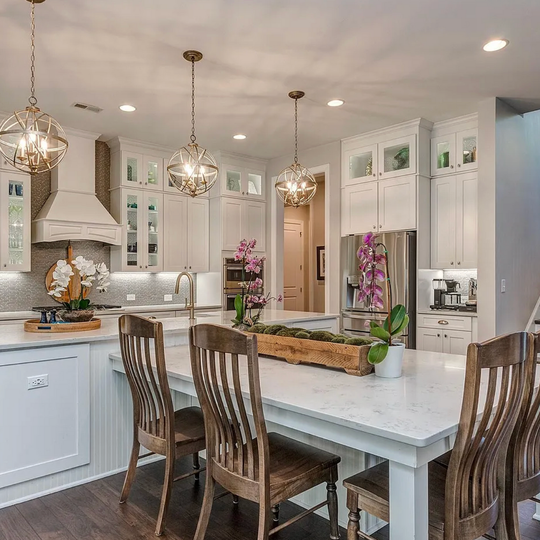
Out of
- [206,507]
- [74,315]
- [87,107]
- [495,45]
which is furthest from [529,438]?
[87,107]

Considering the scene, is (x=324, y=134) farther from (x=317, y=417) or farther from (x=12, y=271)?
(x=317, y=417)

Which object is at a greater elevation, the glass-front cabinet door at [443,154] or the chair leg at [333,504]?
the glass-front cabinet door at [443,154]

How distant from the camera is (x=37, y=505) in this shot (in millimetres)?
2551

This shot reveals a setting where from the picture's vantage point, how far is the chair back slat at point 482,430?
4.55 ft

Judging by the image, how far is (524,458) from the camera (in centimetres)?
176

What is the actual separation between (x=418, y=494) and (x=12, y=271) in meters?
4.71

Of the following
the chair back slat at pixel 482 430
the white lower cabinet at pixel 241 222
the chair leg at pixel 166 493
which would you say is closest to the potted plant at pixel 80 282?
the chair leg at pixel 166 493

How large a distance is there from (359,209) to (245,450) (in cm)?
399

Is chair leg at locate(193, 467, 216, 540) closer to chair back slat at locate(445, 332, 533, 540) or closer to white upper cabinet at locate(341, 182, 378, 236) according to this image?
chair back slat at locate(445, 332, 533, 540)

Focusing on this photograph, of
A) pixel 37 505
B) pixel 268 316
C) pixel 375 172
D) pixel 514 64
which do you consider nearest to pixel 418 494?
pixel 37 505

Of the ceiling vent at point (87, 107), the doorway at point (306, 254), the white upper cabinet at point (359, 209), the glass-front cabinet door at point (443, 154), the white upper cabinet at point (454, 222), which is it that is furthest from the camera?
the doorway at point (306, 254)

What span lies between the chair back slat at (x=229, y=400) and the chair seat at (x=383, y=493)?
1.20ft

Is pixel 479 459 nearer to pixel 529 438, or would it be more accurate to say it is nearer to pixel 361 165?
pixel 529 438

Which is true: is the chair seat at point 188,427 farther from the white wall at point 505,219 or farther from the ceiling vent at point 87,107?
the ceiling vent at point 87,107
